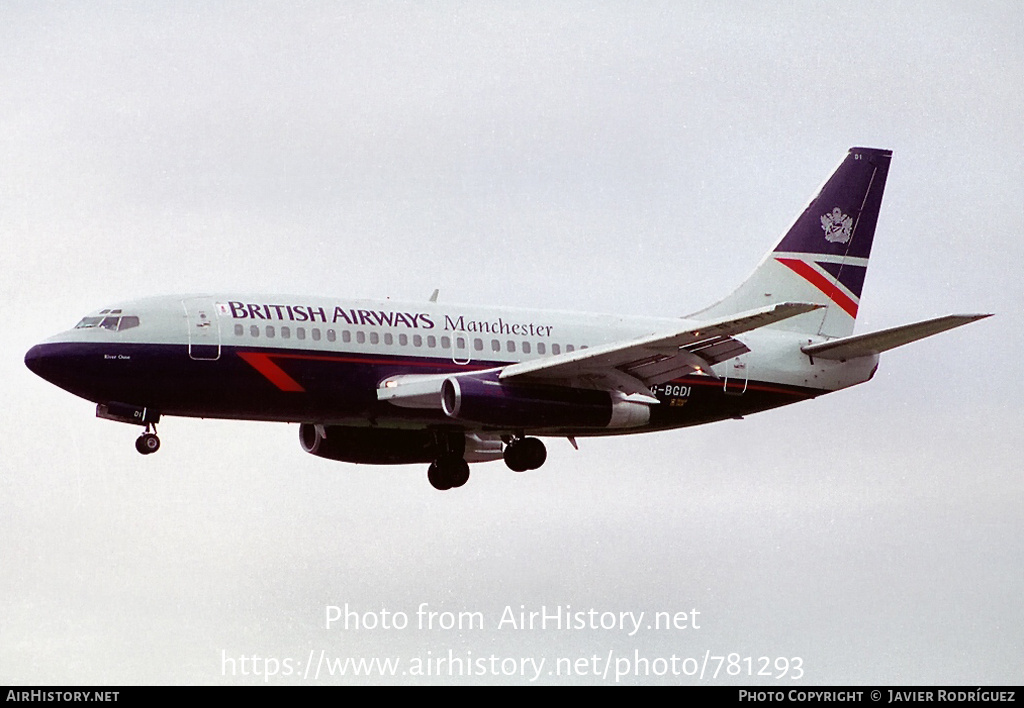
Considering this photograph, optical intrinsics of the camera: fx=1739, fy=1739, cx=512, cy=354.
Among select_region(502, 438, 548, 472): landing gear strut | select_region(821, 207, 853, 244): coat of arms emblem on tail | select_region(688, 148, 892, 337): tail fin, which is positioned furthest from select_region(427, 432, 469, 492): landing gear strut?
select_region(821, 207, 853, 244): coat of arms emblem on tail

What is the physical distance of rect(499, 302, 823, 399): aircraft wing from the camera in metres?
47.4

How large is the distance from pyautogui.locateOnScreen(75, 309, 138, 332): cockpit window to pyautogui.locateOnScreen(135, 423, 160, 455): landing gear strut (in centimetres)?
280

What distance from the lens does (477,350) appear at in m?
51.8

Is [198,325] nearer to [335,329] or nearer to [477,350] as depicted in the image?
[335,329]

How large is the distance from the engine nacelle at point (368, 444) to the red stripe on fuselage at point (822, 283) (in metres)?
14.1

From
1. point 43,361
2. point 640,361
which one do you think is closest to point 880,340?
point 640,361

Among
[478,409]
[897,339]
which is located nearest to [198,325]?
[478,409]

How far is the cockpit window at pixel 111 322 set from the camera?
47781 millimetres

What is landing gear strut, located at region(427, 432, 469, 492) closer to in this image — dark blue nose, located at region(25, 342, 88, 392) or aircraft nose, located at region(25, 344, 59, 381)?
dark blue nose, located at region(25, 342, 88, 392)

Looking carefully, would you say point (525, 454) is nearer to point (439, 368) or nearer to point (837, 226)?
point (439, 368)

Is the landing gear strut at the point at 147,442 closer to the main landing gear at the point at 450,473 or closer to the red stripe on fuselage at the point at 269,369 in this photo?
the red stripe on fuselage at the point at 269,369

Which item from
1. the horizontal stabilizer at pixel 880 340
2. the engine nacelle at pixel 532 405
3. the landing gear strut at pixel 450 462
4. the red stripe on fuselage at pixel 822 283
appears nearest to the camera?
the horizontal stabilizer at pixel 880 340

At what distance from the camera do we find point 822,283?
59.4 m

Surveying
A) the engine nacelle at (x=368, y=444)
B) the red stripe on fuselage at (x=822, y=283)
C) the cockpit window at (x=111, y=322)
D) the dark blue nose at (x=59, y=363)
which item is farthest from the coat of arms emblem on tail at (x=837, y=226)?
the dark blue nose at (x=59, y=363)
